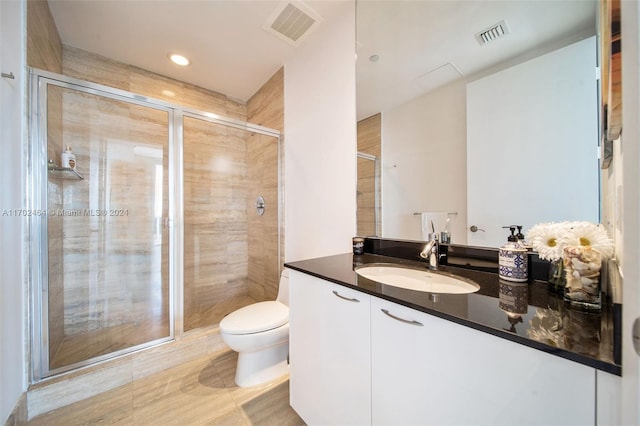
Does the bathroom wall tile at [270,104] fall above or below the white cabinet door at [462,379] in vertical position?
above

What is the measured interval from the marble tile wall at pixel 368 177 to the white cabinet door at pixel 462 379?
756mm

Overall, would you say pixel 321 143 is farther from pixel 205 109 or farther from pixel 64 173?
pixel 64 173

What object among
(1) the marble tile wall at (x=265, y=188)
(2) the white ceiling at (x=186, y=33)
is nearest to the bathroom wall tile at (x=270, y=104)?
(1) the marble tile wall at (x=265, y=188)

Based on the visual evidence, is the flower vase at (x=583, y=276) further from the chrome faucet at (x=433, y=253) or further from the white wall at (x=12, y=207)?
the white wall at (x=12, y=207)

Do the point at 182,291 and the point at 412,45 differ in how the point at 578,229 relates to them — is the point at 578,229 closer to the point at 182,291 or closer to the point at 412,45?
the point at 412,45

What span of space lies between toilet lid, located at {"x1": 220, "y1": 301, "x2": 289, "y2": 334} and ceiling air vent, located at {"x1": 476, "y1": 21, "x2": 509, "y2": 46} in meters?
1.80

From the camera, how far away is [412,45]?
1.28 meters

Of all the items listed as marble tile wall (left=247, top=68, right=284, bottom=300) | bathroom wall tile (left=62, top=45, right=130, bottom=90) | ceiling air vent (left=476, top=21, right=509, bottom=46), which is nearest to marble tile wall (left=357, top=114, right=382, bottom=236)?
ceiling air vent (left=476, top=21, right=509, bottom=46)

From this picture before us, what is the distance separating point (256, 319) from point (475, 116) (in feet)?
5.37

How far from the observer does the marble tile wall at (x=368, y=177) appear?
143cm

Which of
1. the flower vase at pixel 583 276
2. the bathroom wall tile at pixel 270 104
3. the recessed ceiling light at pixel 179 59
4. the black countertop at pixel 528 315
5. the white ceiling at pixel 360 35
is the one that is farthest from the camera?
the bathroom wall tile at pixel 270 104

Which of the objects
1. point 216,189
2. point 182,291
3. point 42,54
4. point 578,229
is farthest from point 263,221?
point 578,229

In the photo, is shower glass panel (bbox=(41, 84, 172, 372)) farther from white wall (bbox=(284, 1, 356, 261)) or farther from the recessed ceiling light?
white wall (bbox=(284, 1, 356, 261))

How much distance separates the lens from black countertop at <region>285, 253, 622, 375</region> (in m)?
0.43
